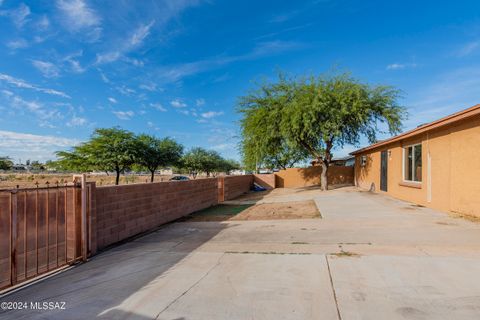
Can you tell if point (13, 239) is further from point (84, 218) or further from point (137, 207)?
point (137, 207)

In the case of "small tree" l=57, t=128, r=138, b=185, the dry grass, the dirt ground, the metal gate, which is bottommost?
the dirt ground

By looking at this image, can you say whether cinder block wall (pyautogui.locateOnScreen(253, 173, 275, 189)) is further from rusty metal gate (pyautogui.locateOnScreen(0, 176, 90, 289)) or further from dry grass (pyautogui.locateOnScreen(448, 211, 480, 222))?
rusty metal gate (pyautogui.locateOnScreen(0, 176, 90, 289))

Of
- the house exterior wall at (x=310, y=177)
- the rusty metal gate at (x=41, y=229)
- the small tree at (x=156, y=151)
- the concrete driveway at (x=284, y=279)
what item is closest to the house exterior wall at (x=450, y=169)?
the concrete driveway at (x=284, y=279)

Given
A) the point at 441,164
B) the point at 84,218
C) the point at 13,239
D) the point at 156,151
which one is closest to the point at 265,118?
the point at 441,164

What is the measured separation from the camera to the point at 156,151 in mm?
31594

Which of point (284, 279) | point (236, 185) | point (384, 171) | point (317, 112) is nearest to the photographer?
point (284, 279)

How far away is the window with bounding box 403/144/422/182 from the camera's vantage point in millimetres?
10188

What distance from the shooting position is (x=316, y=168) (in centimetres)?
2639

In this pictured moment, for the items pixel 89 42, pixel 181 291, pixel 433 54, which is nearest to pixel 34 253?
pixel 181 291

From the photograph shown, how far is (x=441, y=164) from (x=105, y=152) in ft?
84.3

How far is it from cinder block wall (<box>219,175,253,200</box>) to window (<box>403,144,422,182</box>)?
10158mm

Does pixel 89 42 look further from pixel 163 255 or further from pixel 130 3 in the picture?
pixel 163 255

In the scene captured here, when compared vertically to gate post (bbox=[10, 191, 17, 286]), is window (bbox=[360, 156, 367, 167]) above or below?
above

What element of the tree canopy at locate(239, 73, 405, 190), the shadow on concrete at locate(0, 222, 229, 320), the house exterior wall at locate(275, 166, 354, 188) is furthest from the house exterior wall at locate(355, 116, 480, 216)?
the house exterior wall at locate(275, 166, 354, 188)
